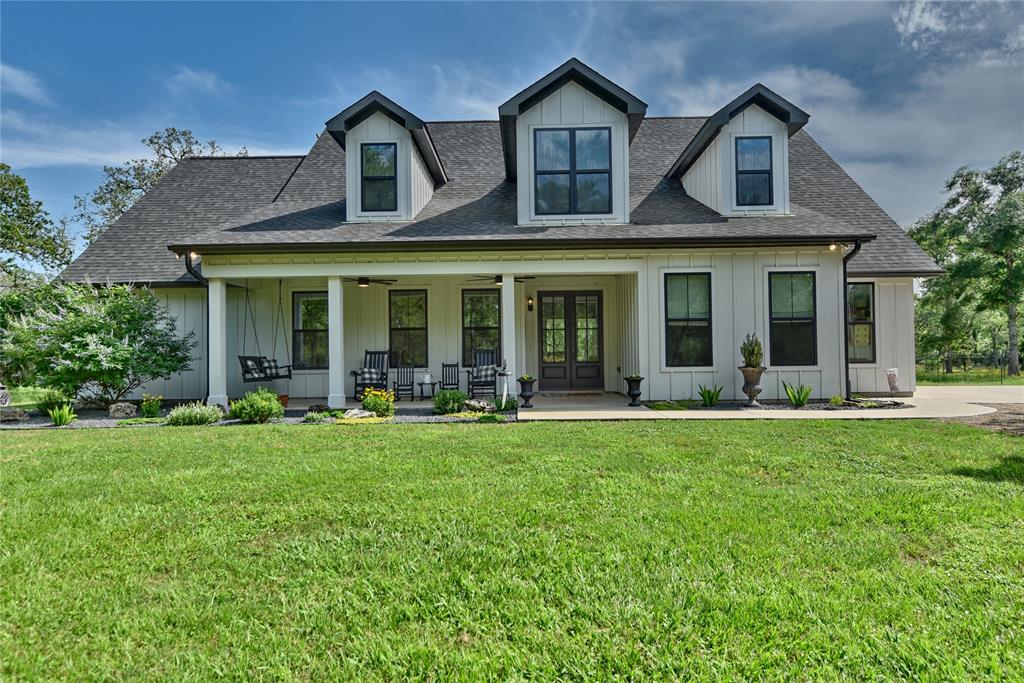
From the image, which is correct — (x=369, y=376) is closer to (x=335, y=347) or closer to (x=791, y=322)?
(x=335, y=347)

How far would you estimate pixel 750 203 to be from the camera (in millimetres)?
10516

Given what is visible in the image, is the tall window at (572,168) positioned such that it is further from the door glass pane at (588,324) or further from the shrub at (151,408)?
the shrub at (151,408)

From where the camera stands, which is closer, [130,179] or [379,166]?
[379,166]

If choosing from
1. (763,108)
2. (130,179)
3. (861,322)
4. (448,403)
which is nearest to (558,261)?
(448,403)

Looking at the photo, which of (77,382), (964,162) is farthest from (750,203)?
(964,162)

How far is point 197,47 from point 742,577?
60.6 feet

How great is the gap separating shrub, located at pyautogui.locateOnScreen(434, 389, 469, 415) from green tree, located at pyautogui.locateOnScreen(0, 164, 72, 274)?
23591 mm

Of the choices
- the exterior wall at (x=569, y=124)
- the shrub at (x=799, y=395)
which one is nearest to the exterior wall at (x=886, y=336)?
the shrub at (x=799, y=395)

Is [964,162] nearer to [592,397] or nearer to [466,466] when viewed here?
[592,397]

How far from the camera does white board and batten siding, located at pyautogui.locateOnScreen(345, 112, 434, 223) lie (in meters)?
10.7

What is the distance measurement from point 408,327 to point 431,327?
553 mm

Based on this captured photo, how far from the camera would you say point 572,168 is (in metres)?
10.4

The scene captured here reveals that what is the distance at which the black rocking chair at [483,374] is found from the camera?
10.5 m

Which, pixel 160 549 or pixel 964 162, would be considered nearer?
pixel 160 549
